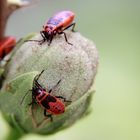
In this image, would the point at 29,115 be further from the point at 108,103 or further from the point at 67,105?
the point at 108,103

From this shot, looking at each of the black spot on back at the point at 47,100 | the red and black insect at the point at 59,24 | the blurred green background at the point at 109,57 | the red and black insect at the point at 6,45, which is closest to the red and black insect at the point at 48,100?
the black spot on back at the point at 47,100

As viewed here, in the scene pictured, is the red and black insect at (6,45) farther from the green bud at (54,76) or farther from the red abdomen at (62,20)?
the red abdomen at (62,20)

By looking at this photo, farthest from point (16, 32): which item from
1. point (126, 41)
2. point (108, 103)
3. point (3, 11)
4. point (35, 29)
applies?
point (3, 11)

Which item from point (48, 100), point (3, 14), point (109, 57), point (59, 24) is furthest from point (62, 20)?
point (109, 57)

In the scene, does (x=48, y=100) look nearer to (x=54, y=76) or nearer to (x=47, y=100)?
(x=47, y=100)

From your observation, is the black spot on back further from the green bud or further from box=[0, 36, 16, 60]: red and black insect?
box=[0, 36, 16, 60]: red and black insect

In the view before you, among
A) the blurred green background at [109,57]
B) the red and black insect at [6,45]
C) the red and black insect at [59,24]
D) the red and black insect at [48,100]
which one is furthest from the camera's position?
the blurred green background at [109,57]

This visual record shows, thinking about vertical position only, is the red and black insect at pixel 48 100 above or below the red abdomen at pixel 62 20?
below
